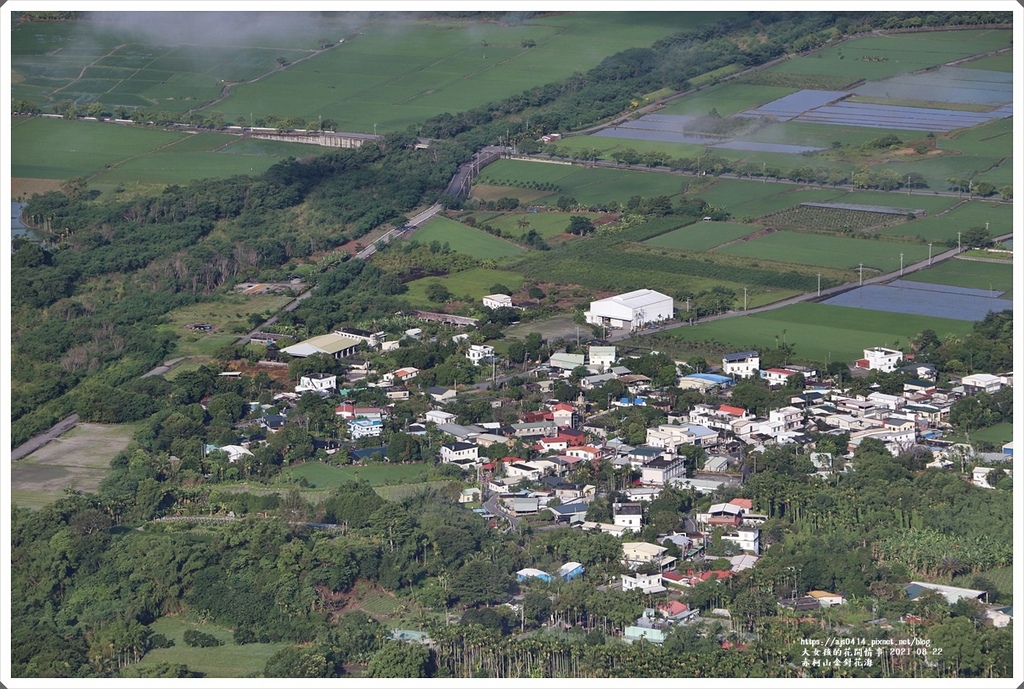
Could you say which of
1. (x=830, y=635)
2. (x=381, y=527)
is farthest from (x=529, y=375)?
(x=830, y=635)

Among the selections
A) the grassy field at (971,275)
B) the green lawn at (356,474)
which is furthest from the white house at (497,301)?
the green lawn at (356,474)

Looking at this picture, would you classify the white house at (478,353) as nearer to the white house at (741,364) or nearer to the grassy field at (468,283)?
the grassy field at (468,283)

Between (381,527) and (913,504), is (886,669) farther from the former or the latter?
(381,527)

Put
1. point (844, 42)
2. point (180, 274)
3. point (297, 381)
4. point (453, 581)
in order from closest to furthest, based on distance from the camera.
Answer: point (453, 581) → point (297, 381) → point (180, 274) → point (844, 42)

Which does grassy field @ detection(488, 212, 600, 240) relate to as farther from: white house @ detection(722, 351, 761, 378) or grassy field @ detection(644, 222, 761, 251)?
white house @ detection(722, 351, 761, 378)

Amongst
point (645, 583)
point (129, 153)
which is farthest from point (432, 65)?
point (645, 583)

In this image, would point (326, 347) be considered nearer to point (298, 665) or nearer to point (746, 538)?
point (746, 538)

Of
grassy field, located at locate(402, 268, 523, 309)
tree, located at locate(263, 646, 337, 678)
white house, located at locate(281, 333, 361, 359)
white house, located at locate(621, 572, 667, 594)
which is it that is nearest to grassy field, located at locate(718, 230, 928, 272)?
→ grassy field, located at locate(402, 268, 523, 309)

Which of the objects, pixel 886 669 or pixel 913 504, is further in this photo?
pixel 913 504
